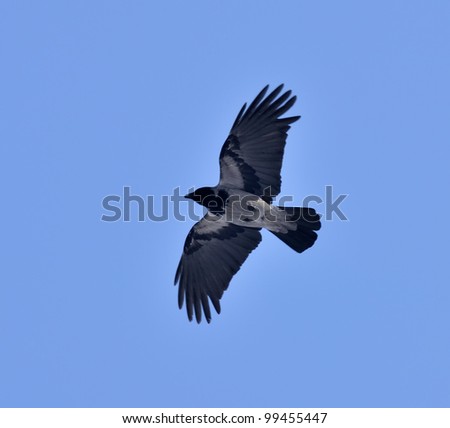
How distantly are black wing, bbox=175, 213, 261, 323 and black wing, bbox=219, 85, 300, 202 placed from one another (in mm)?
1078

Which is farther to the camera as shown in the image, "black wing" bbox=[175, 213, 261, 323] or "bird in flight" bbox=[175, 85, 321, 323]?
"black wing" bbox=[175, 213, 261, 323]

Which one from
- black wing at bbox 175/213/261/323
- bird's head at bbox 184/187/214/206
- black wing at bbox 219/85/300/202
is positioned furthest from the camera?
black wing at bbox 175/213/261/323

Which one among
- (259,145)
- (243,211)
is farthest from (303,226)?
(259,145)

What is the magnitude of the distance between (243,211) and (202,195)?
82 centimetres

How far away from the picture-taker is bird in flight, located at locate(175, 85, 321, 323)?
745 inches

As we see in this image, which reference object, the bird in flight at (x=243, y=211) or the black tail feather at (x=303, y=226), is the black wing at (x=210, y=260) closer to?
the bird in flight at (x=243, y=211)

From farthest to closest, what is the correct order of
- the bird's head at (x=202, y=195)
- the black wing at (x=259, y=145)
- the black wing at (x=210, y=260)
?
the black wing at (x=210, y=260) → the bird's head at (x=202, y=195) → the black wing at (x=259, y=145)

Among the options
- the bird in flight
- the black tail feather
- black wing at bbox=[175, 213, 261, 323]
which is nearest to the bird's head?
the bird in flight

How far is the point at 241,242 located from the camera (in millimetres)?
19938

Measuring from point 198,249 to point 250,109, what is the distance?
3.11 m

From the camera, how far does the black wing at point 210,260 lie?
19859 mm

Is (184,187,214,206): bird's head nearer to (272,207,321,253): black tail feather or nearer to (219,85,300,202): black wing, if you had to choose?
(219,85,300,202): black wing

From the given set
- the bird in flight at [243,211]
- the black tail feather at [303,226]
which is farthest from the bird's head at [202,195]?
the black tail feather at [303,226]
